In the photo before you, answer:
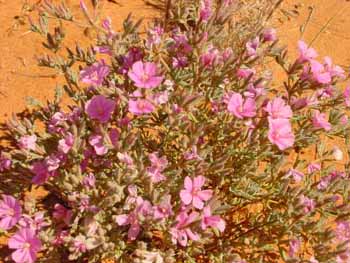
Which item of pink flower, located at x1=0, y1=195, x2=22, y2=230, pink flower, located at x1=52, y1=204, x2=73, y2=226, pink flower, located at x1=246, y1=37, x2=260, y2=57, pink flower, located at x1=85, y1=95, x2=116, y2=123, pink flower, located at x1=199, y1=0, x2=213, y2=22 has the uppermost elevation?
pink flower, located at x1=199, y1=0, x2=213, y2=22

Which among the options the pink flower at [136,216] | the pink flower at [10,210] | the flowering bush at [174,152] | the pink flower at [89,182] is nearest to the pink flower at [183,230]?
the flowering bush at [174,152]

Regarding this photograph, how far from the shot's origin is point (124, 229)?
220cm

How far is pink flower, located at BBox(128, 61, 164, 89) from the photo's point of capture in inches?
73.3

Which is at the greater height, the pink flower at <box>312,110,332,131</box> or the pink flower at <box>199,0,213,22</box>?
the pink flower at <box>199,0,213,22</box>

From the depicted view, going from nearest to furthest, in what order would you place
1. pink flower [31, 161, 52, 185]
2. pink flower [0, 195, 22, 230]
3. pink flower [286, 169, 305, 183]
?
pink flower [0, 195, 22, 230]
pink flower [31, 161, 52, 185]
pink flower [286, 169, 305, 183]

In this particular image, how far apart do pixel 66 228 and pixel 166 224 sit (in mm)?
572

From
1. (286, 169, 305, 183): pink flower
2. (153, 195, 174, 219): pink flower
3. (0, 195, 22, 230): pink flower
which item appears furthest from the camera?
(286, 169, 305, 183): pink flower

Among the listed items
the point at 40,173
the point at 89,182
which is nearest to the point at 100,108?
the point at 89,182

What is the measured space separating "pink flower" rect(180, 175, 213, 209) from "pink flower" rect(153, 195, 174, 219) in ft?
0.18

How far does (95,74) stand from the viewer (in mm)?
2029

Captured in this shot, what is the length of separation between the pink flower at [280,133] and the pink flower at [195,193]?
301mm

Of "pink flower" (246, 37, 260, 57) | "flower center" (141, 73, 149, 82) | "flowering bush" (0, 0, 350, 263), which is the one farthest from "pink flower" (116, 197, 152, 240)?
"pink flower" (246, 37, 260, 57)

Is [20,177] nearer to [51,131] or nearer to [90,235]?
[51,131]

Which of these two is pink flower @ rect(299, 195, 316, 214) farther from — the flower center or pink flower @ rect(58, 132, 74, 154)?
pink flower @ rect(58, 132, 74, 154)
